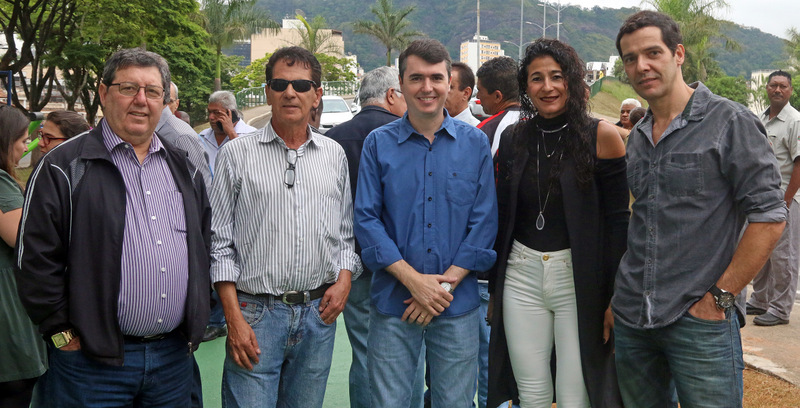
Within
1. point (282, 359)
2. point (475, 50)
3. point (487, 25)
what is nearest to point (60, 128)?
point (282, 359)

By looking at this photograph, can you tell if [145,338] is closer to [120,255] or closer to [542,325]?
[120,255]

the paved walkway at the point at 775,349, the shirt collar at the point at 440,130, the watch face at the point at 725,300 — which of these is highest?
the shirt collar at the point at 440,130

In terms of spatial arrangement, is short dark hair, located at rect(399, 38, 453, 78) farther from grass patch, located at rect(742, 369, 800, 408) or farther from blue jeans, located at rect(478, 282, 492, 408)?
grass patch, located at rect(742, 369, 800, 408)

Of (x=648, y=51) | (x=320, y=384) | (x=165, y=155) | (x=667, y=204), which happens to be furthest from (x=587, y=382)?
(x=165, y=155)

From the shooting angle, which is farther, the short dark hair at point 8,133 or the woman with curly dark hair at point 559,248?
the short dark hair at point 8,133

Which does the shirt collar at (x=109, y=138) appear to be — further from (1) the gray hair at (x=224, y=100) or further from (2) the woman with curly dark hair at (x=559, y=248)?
(1) the gray hair at (x=224, y=100)

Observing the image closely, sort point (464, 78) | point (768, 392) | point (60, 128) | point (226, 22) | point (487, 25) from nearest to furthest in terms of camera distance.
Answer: point (60, 128), point (768, 392), point (464, 78), point (226, 22), point (487, 25)

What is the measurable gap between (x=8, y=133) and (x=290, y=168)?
149 centimetres

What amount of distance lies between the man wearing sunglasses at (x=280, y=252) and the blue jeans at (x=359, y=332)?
2.47 feet

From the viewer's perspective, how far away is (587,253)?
2.96 metres

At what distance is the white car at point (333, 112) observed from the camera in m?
20.1

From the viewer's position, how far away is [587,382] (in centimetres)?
296

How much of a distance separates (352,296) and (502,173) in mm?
1232

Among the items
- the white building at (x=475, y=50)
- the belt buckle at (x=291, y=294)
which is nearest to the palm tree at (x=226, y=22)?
the belt buckle at (x=291, y=294)
